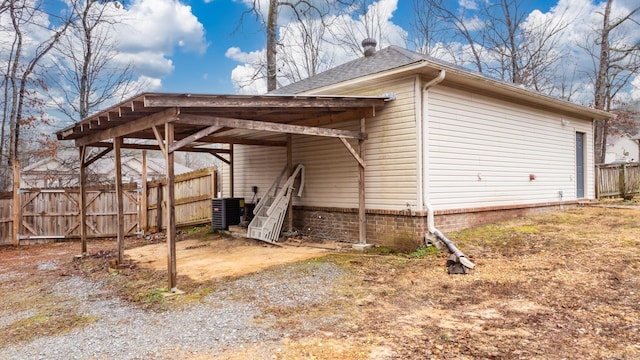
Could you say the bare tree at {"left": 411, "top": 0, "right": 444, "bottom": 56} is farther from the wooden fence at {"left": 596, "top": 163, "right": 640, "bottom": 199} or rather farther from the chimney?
the chimney

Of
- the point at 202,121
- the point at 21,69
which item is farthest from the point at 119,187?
the point at 21,69

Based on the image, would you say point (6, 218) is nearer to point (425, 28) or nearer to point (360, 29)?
point (360, 29)

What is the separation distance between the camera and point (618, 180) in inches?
590

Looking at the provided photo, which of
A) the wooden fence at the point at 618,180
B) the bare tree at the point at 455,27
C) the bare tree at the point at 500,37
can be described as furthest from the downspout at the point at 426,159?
the bare tree at the point at 500,37

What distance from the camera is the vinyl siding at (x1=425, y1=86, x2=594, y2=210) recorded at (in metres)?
7.66

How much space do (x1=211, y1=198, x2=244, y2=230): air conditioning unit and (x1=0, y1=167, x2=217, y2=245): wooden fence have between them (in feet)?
5.42

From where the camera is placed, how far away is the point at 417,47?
22312 mm

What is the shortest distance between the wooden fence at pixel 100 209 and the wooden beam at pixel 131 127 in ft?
10.9

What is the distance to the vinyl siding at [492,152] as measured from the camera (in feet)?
25.1

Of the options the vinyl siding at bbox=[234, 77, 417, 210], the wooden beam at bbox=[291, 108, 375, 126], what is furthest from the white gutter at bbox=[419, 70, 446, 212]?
the wooden beam at bbox=[291, 108, 375, 126]

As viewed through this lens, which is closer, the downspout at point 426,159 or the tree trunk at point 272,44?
the downspout at point 426,159

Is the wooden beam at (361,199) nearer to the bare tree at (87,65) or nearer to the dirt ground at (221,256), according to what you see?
the dirt ground at (221,256)

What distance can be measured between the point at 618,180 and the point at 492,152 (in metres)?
9.73

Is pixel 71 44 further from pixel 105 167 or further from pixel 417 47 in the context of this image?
pixel 417 47
